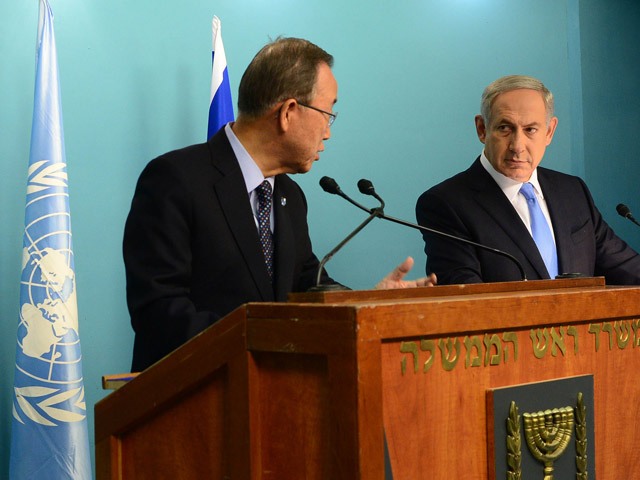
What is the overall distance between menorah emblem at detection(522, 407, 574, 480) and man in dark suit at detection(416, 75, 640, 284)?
5.40ft

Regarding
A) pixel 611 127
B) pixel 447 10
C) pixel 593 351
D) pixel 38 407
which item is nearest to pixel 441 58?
pixel 447 10

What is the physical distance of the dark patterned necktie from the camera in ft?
9.14

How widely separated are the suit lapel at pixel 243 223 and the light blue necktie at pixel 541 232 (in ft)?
4.33

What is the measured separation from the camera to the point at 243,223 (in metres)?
2.67

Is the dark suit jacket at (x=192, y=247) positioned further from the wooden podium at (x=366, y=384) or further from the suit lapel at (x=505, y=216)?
the suit lapel at (x=505, y=216)

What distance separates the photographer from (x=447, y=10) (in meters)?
5.29

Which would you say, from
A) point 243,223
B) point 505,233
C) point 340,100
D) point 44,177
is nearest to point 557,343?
point 243,223

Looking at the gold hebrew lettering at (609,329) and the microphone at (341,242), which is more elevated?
the microphone at (341,242)

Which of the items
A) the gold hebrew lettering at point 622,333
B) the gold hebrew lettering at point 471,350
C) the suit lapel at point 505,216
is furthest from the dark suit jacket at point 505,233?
the gold hebrew lettering at point 471,350

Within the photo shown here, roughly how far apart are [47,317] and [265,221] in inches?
48.2

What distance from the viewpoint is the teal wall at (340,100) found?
401cm

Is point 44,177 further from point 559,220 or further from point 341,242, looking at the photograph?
point 559,220

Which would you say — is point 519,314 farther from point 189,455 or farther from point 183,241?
point 183,241

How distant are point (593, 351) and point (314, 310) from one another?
650mm
